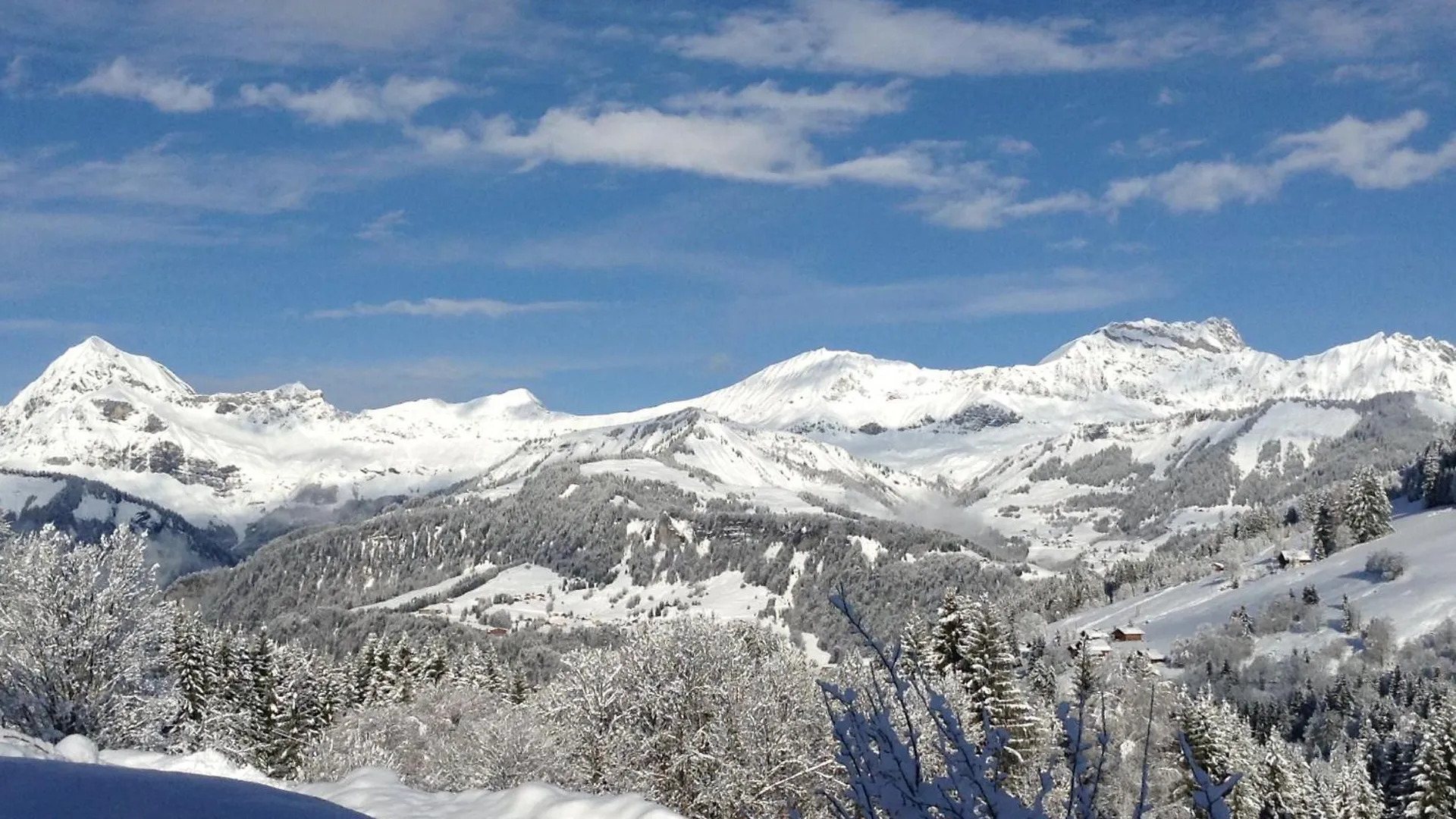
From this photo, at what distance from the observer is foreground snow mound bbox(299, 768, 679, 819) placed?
11.3 meters

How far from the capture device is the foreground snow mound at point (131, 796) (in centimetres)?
741

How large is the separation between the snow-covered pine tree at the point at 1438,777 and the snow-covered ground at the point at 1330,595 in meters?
84.2

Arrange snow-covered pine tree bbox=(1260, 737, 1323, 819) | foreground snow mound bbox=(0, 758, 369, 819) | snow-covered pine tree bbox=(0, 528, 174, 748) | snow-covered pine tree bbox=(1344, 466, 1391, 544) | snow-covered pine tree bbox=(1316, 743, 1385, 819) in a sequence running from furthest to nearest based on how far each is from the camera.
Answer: snow-covered pine tree bbox=(1344, 466, 1391, 544) → snow-covered pine tree bbox=(1316, 743, 1385, 819) → snow-covered pine tree bbox=(1260, 737, 1323, 819) → snow-covered pine tree bbox=(0, 528, 174, 748) → foreground snow mound bbox=(0, 758, 369, 819)

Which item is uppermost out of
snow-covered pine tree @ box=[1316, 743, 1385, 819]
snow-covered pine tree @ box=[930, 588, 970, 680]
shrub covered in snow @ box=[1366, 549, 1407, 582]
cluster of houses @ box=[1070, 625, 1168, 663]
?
snow-covered pine tree @ box=[930, 588, 970, 680]

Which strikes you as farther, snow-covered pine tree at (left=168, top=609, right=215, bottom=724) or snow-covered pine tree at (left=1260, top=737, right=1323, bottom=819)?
snow-covered pine tree at (left=168, top=609, right=215, bottom=724)

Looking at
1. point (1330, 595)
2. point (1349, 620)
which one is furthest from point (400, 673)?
point (1330, 595)

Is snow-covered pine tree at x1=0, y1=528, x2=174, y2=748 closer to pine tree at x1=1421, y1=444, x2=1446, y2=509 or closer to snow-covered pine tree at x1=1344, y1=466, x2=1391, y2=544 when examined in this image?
snow-covered pine tree at x1=1344, y1=466, x2=1391, y2=544

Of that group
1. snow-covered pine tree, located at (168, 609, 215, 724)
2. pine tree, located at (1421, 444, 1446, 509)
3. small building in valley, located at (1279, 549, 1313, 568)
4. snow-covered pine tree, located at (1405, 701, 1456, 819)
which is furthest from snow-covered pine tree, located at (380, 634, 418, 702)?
pine tree, located at (1421, 444, 1446, 509)

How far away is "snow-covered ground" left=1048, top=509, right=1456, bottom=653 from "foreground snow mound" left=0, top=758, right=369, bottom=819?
13945 cm

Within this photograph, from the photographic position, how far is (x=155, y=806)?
7594 mm

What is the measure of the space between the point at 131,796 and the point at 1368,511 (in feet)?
606

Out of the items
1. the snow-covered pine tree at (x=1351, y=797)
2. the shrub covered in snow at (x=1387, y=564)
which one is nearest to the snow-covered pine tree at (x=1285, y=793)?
the snow-covered pine tree at (x=1351, y=797)

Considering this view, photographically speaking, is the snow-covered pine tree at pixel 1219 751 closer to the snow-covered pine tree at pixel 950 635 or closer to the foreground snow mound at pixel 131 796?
the snow-covered pine tree at pixel 950 635

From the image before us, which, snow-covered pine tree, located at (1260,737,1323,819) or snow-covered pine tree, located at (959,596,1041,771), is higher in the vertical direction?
snow-covered pine tree, located at (959,596,1041,771)
